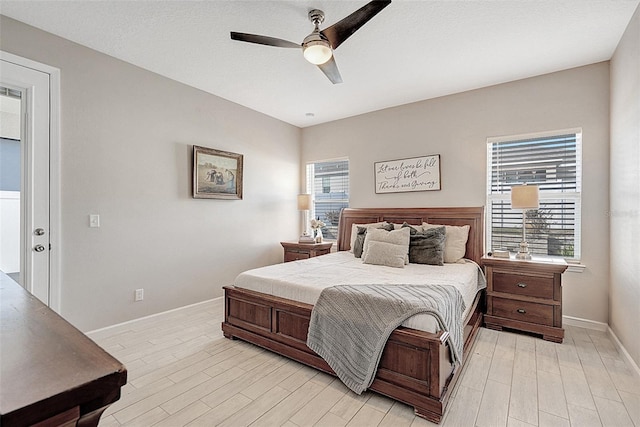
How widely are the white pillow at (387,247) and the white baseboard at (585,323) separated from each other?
1819mm

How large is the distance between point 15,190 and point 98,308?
1.25 metres

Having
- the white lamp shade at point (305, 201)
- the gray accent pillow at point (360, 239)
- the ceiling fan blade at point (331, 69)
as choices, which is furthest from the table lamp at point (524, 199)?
the white lamp shade at point (305, 201)

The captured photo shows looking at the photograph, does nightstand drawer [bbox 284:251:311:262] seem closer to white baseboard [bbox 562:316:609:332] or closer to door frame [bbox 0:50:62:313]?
door frame [bbox 0:50:62:313]

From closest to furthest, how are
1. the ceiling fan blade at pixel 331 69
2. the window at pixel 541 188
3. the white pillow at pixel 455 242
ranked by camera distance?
the ceiling fan blade at pixel 331 69, the window at pixel 541 188, the white pillow at pixel 455 242

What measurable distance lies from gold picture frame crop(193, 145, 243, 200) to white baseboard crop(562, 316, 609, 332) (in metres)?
4.14

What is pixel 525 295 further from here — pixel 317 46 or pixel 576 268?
pixel 317 46

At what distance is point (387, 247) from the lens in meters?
3.28

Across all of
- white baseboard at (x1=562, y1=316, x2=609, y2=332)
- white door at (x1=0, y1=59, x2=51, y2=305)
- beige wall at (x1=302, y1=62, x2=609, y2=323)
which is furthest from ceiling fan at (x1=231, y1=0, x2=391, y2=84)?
white baseboard at (x1=562, y1=316, x2=609, y2=332)

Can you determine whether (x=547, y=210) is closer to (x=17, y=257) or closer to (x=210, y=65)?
(x=210, y=65)

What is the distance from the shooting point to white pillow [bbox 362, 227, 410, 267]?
126 inches

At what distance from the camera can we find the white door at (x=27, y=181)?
2494 millimetres

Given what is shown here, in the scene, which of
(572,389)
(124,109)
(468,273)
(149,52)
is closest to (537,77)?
(468,273)

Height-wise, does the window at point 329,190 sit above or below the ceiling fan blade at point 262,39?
below

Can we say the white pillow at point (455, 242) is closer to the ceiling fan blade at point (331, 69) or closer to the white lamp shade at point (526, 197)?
the white lamp shade at point (526, 197)
